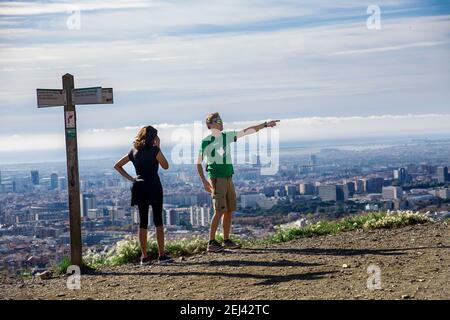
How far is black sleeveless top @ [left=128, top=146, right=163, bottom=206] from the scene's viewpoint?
10320mm

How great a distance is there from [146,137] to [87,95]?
3.02 ft

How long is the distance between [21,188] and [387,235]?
7.36 m

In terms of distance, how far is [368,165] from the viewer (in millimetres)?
19484

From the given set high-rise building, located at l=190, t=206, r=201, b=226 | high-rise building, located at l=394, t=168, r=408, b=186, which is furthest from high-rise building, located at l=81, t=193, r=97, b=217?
high-rise building, located at l=394, t=168, r=408, b=186

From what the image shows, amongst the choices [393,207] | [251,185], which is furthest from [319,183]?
[393,207]

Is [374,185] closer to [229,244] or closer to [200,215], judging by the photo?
[200,215]

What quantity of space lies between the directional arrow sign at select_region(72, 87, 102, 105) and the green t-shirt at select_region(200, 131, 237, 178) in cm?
158

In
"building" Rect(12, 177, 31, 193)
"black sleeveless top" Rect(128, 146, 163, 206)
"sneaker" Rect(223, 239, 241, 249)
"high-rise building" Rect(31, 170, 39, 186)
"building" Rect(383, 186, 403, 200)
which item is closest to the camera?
"black sleeveless top" Rect(128, 146, 163, 206)

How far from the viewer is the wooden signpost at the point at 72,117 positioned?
33.1 feet

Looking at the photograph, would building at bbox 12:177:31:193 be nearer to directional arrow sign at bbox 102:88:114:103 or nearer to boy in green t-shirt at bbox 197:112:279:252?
boy in green t-shirt at bbox 197:112:279:252

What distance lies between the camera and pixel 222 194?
428 inches

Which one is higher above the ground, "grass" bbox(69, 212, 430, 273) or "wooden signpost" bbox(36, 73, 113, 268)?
"wooden signpost" bbox(36, 73, 113, 268)
